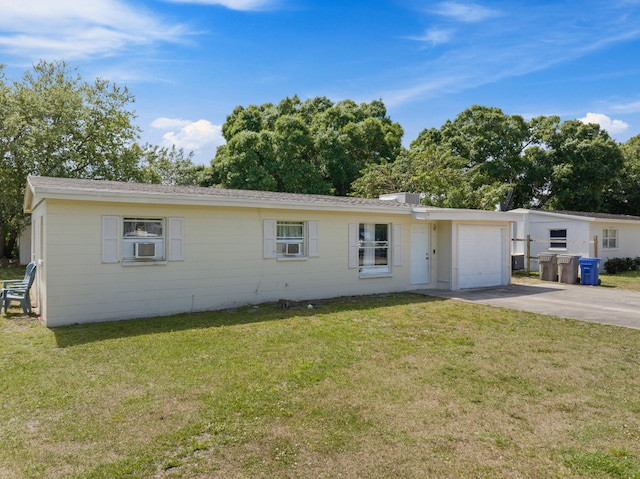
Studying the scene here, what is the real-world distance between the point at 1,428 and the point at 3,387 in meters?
1.23

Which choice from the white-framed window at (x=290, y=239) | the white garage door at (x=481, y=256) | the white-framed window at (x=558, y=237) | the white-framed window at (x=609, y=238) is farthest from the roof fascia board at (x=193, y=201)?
the white-framed window at (x=609, y=238)

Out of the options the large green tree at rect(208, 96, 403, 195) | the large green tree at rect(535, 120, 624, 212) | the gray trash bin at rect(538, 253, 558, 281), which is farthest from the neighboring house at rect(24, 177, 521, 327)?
the large green tree at rect(535, 120, 624, 212)

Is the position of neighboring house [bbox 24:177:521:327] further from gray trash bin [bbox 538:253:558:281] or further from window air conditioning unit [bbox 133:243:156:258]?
gray trash bin [bbox 538:253:558:281]

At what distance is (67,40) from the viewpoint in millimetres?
10297

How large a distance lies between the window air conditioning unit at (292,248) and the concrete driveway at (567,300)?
4.18m

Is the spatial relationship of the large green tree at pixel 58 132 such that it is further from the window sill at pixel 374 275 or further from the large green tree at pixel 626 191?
the large green tree at pixel 626 191

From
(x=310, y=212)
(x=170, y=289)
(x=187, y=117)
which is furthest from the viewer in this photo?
(x=187, y=117)

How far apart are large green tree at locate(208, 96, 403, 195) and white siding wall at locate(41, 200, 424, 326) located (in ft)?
51.9

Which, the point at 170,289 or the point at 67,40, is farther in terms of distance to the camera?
the point at 67,40

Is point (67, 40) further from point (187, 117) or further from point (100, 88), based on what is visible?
point (100, 88)

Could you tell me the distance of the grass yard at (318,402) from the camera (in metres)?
3.35

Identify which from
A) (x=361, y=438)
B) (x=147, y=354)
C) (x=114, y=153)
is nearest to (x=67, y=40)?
(x=147, y=354)

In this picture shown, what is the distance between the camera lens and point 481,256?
1385 centimetres

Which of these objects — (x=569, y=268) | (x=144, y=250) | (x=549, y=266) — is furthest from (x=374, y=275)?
(x=569, y=268)
